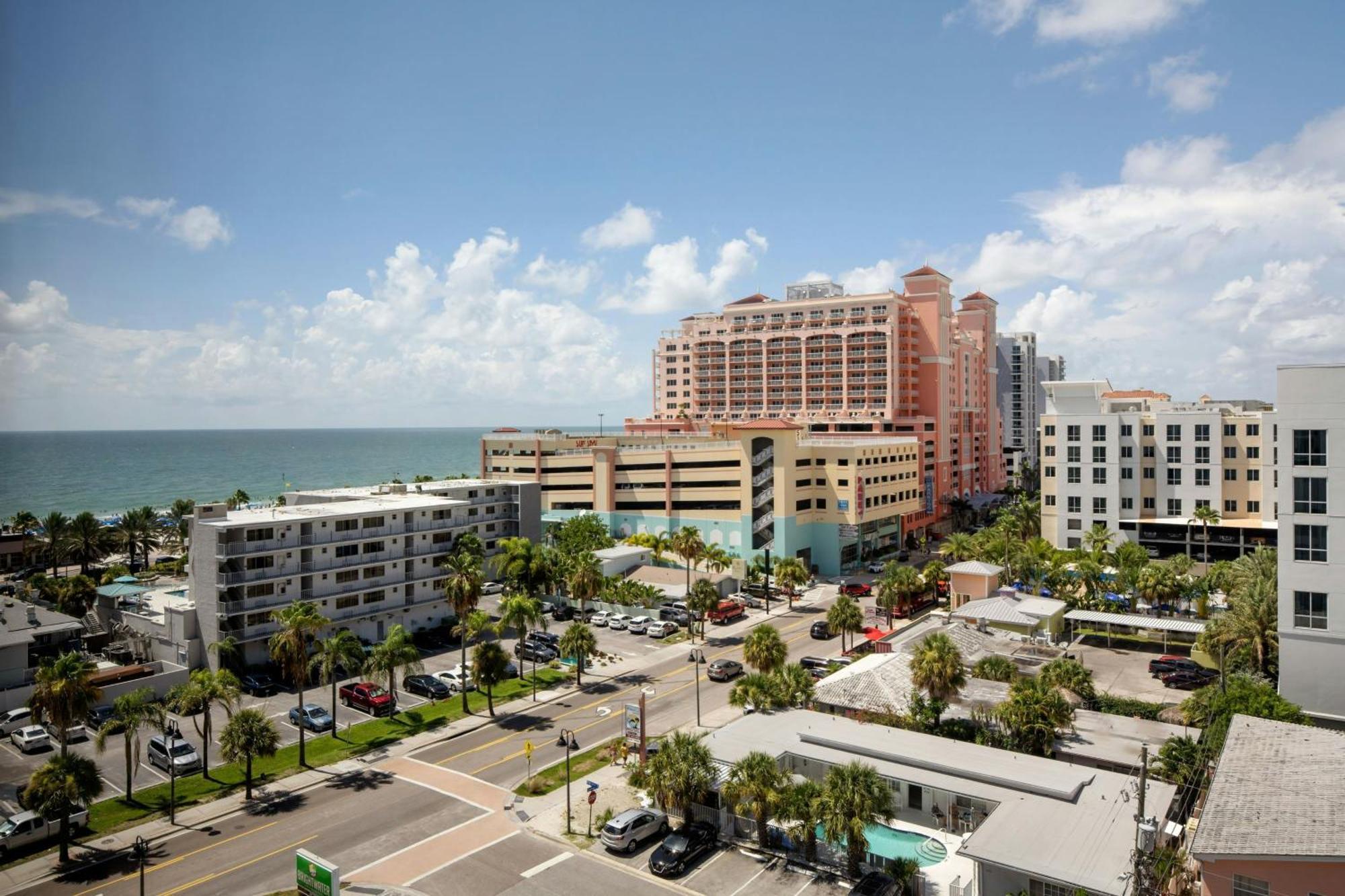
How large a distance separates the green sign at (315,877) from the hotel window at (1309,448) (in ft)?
162

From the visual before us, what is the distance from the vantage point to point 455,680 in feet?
184

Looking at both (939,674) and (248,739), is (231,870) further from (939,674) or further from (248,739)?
(939,674)

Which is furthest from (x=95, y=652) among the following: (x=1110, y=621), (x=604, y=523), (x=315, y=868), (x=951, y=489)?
(x=951, y=489)

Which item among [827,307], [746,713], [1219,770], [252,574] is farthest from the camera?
[827,307]

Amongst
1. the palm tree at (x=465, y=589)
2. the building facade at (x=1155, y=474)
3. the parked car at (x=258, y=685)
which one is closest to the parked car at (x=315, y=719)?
the parked car at (x=258, y=685)

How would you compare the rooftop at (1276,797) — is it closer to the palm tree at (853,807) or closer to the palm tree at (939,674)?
the palm tree at (853,807)

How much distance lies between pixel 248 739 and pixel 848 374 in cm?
11099

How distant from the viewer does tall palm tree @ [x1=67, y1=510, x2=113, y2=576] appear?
9300 cm

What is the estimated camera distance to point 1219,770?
3077 cm

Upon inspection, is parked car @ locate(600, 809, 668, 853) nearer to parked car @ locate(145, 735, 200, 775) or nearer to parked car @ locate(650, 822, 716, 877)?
parked car @ locate(650, 822, 716, 877)

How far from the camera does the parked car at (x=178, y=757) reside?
4288 centimetres

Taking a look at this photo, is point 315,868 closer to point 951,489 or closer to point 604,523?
point 604,523

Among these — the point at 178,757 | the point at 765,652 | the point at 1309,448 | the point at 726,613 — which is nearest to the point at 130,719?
the point at 178,757

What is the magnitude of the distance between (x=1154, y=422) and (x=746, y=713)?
7243 cm
